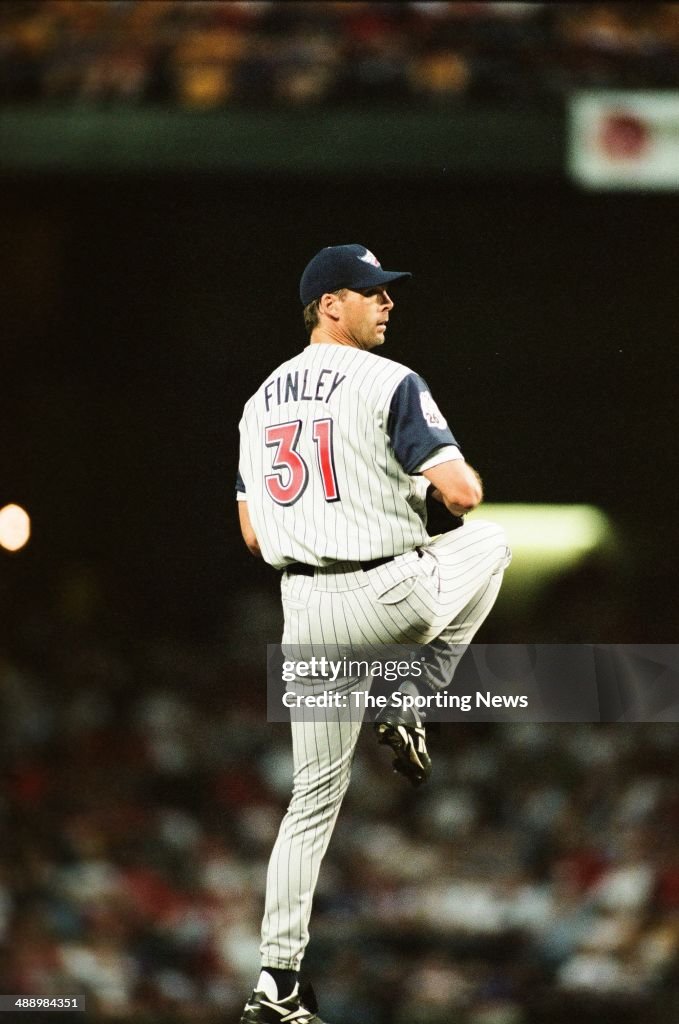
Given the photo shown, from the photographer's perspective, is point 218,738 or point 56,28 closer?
point 56,28

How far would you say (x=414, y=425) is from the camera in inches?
73.2

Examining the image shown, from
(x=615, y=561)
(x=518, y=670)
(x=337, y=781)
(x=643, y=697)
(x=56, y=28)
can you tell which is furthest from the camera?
(x=615, y=561)

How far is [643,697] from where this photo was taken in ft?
8.76

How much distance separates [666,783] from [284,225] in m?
1.72

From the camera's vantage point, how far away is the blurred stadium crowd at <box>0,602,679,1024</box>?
246cm

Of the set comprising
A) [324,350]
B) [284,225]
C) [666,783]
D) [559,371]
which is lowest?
[666,783]

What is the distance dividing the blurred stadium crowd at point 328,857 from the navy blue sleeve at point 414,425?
1110 mm

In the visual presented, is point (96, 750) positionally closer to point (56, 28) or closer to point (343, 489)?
point (343, 489)

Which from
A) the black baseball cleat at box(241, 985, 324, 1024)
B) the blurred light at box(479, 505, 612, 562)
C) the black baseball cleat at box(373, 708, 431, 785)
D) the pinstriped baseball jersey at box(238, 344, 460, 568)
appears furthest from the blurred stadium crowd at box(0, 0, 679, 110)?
the black baseball cleat at box(241, 985, 324, 1024)

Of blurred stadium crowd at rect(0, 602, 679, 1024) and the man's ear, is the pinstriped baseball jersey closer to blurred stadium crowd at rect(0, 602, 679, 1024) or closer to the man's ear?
the man's ear

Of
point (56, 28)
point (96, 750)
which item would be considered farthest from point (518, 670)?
point (56, 28)

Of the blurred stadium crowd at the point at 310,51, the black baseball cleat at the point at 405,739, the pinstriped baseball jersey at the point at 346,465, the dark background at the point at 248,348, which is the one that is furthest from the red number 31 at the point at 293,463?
the blurred stadium crowd at the point at 310,51

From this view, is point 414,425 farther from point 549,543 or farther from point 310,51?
point 310,51

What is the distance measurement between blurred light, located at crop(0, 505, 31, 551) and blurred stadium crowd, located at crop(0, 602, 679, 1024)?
0.23 meters
